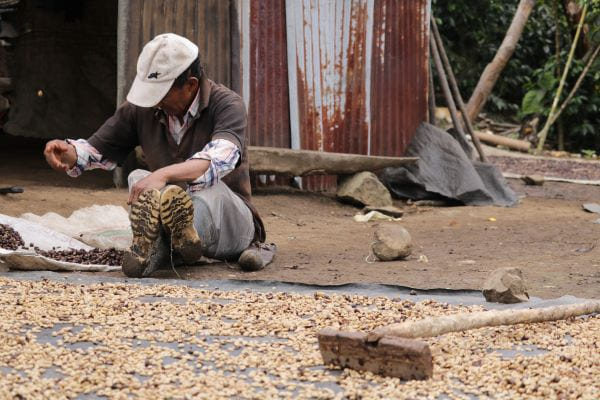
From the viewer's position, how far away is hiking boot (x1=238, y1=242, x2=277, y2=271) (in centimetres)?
495

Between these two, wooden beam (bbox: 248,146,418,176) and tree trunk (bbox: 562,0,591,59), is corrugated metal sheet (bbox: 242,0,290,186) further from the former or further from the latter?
tree trunk (bbox: 562,0,591,59)

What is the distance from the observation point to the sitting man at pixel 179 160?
177 inches

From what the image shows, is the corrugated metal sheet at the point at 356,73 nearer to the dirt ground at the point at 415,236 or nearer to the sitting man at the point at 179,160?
the dirt ground at the point at 415,236

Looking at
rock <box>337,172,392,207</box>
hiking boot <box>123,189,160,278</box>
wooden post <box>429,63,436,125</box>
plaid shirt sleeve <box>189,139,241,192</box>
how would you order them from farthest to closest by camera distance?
wooden post <box>429,63,436,125</box> < rock <box>337,172,392,207</box> < plaid shirt sleeve <box>189,139,241,192</box> < hiking boot <box>123,189,160,278</box>

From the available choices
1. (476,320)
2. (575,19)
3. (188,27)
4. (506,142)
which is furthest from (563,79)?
(476,320)

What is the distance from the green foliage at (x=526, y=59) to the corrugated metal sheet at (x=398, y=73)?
625 cm

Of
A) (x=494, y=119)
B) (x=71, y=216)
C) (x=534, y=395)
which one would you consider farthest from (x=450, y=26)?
(x=534, y=395)

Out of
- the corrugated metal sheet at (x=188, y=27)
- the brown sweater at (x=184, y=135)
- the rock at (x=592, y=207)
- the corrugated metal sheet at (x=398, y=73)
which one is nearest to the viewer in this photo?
the brown sweater at (x=184, y=135)

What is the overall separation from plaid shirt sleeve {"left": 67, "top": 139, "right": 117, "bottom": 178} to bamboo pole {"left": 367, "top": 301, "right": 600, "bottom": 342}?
2.36 m

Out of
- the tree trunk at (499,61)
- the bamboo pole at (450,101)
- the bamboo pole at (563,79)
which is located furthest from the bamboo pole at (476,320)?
the bamboo pole at (563,79)

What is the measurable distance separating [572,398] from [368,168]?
6022 millimetres

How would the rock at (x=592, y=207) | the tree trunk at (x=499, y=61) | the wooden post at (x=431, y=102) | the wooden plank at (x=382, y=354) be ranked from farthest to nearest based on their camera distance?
the tree trunk at (x=499, y=61) → the wooden post at (x=431, y=102) → the rock at (x=592, y=207) → the wooden plank at (x=382, y=354)

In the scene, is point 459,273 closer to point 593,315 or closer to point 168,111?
point 593,315

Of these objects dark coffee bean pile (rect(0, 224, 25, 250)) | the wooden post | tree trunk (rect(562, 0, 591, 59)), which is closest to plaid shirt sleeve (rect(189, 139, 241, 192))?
dark coffee bean pile (rect(0, 224, 25, 250))
